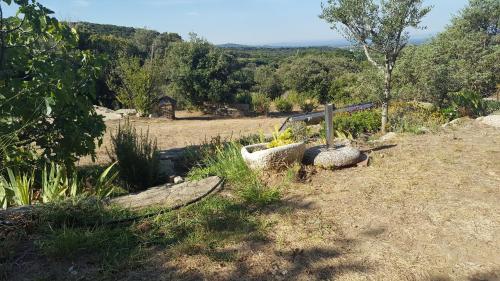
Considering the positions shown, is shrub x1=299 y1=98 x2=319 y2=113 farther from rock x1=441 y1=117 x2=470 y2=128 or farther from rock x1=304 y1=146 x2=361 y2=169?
rock x1=304 y1=146 x2=361 y2=169

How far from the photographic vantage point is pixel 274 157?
435 cm

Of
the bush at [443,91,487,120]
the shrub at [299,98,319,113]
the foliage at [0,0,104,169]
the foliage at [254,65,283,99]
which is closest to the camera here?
the foliage at [0,0,104,169]

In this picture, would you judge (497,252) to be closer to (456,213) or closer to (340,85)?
(456,213)

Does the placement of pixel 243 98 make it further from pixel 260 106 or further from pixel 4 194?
pixel 4 194

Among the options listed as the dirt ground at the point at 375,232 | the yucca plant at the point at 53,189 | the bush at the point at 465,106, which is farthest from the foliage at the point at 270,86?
the yucca plant at the point at 53,189

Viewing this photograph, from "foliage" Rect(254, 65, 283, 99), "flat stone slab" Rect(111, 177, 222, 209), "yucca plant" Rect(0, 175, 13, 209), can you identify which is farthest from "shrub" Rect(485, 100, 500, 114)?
"foliage" Rect(254, 65, 283, 99)

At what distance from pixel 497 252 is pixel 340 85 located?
17.5m

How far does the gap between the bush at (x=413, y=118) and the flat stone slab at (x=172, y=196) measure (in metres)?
4.32

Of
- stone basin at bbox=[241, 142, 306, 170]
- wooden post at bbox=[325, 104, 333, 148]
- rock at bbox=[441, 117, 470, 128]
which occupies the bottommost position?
rock at bbox=[441, 117, 470, 128]

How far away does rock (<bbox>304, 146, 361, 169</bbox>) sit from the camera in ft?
15.4

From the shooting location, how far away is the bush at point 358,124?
A: 815 centimetres

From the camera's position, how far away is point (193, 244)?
2.98m

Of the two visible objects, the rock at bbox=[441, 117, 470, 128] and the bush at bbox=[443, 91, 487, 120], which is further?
the bush at bbox=[443, 91, 487, 120]

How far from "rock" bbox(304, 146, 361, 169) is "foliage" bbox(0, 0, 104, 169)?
2.64m
